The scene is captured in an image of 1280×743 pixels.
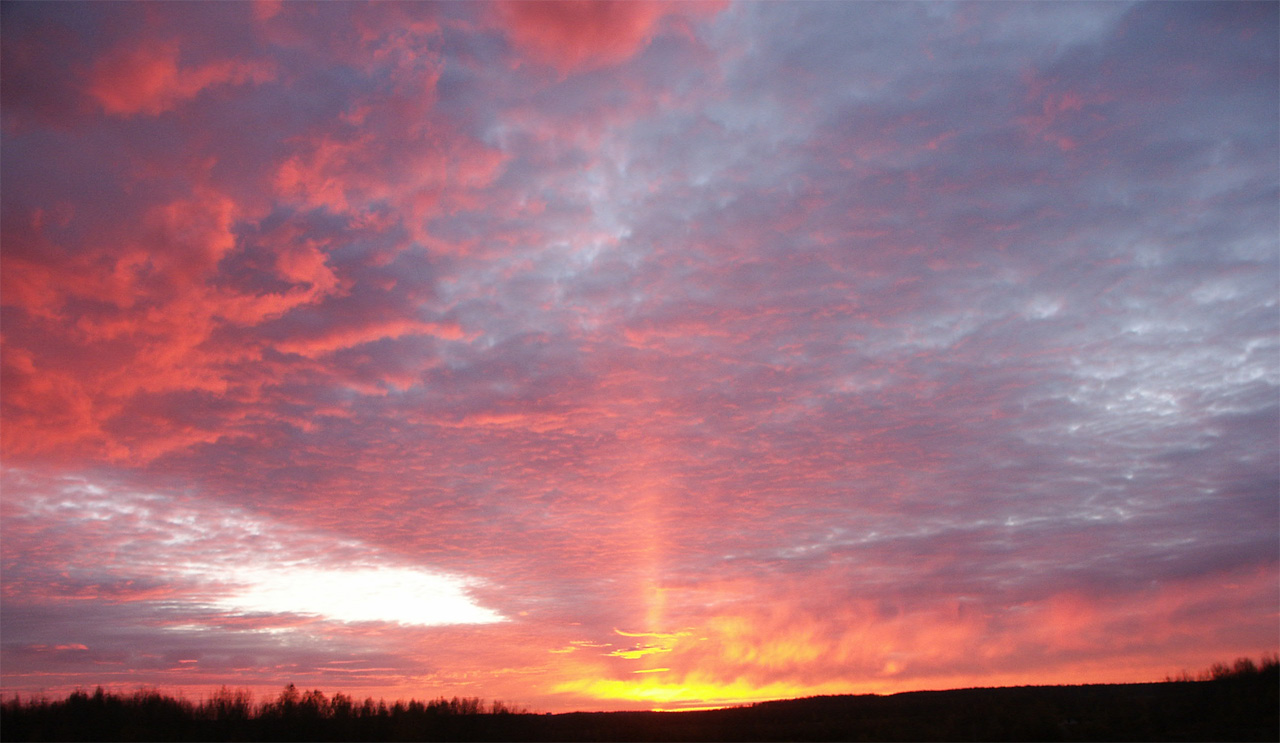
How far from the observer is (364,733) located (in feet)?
112

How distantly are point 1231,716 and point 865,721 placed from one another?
15.6 meters

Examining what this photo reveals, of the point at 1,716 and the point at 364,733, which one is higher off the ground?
the point at 1,716

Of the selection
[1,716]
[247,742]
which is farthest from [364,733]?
[1,716]

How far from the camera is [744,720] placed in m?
44.7

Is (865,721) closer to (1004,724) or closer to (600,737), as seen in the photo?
(1004,724)

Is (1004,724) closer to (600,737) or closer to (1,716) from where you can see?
(600,737)

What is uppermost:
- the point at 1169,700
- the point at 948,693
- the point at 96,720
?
the point at 96,720

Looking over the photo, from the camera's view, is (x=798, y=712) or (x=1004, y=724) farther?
(x=798, y=712)

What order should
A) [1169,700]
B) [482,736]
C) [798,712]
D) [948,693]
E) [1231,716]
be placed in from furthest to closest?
[948,693], [798,712], [482,736], [1169,700], [1231,716]

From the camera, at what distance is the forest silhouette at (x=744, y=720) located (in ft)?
95.6

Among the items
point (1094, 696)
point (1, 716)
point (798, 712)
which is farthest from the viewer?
point (798, 712)

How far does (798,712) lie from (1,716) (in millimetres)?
41340

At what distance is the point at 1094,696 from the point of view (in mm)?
42656

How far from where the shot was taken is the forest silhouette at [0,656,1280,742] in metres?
29.1
